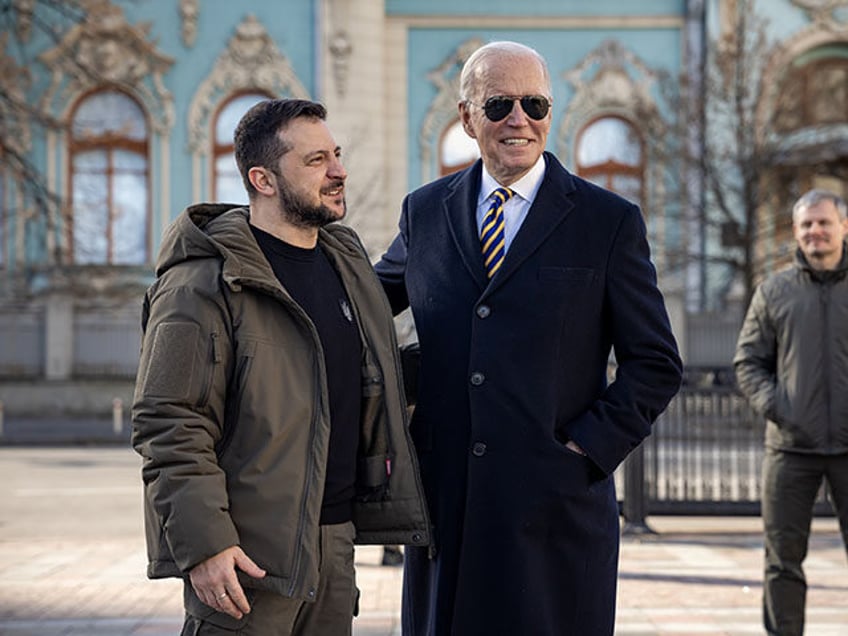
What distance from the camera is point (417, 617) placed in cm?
412

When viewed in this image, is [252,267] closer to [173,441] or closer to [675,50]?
[173,441]

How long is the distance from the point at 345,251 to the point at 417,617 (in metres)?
1.16

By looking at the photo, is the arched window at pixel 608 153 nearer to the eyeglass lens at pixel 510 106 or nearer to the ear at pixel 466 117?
the ear at pixel 466 117

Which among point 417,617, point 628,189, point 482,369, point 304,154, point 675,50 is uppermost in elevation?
point 675,50

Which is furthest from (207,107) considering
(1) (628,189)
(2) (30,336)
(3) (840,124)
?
(3) (840,124)

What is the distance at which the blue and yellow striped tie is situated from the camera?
4086 millimetres

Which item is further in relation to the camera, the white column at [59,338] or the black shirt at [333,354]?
the white column at [59,338]

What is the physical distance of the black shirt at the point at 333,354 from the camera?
3.82m

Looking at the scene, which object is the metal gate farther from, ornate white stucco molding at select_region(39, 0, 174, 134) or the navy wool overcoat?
ornate white stucco molding at select_region(39, 0, 174, 134)

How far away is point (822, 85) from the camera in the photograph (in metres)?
30.1

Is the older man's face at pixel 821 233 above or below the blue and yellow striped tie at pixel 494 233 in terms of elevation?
above

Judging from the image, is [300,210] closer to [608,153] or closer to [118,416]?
[118,416]

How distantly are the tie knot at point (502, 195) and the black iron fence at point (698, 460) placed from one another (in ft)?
23.3

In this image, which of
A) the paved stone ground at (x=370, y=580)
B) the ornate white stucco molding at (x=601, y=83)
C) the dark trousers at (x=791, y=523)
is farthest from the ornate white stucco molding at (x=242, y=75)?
the dark trousers at (x=791, y=523)
